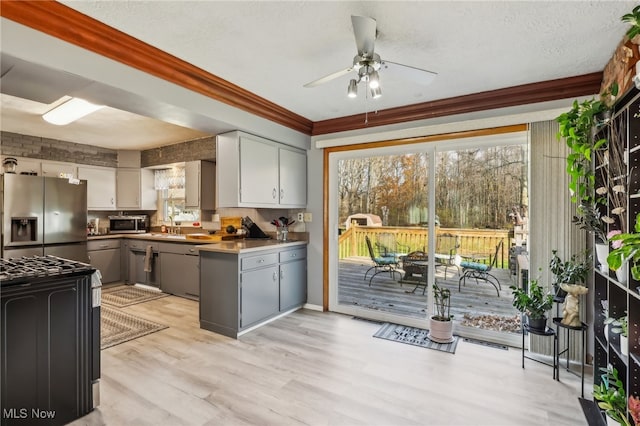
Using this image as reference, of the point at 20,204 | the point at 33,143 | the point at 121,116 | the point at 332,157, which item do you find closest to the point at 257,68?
the point at 332,157

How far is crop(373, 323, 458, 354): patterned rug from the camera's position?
118 inches

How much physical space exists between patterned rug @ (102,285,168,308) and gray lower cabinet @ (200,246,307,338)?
5.55ft

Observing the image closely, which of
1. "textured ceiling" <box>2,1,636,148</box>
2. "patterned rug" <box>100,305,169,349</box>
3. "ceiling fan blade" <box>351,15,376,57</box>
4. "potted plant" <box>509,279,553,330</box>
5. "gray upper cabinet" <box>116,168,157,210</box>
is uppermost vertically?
"textured ceiling" <box>2,1,636,148</box>

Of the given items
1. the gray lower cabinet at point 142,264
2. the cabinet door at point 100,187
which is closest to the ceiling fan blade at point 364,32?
the gray lower cabinet at point 142,264

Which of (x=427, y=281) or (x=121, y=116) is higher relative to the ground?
(x=121, y=116)

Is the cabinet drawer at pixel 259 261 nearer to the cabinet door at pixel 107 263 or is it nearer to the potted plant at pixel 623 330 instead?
the potted plant at pixel 623 330

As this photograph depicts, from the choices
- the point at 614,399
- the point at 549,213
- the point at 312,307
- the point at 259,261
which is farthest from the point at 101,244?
the point at 614,399

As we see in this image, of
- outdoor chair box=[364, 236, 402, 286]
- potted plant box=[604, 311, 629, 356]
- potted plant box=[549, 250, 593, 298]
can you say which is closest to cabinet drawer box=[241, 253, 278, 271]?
outdoor chair box=[364, 236, 402, 286]

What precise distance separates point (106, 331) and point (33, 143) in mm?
3491

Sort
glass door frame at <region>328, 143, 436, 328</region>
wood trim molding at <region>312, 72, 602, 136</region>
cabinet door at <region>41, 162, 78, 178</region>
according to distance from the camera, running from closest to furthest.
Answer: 1. wood trim molding at <region>312, 72, 602, 136</region>
2. glass door frame at <region>328, 143, 436, 328</region>
3. cabinet door at <region>41, 162, 78, 178</region>

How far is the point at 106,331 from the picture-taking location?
3336 mm

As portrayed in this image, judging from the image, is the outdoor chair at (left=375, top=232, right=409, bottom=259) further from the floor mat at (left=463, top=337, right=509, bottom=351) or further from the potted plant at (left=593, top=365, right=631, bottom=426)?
the potted plant at (left=593, top=365, right=631, bottom=426)

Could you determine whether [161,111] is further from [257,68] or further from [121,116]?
[121,116]

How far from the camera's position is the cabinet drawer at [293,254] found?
3.84 meters
